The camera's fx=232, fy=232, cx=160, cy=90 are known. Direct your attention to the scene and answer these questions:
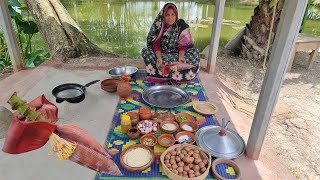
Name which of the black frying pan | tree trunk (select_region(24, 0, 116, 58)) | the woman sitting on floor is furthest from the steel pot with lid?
tree trunk (select_region(24, 0, 116, 58))

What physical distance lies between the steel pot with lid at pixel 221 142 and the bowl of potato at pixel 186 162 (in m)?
0.18

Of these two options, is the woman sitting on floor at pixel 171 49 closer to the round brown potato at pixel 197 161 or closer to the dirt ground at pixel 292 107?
the dirt ground at pixel 292 107

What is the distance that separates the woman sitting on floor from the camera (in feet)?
11.5

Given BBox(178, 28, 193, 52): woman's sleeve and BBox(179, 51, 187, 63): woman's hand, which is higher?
BBox(178, 28, 193, 52): woman's sleeve

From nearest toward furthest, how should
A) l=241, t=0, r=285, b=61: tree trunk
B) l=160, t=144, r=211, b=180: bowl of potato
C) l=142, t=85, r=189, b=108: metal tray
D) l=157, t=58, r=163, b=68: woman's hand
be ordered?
l=160, t=144, r=211, b=180: bowl of potato < l=142, t=85, r=189, b=108: metal tray < l=157, t=58, r=163, b=68: woman's hand < l=241, t=0, r=285, b=61: tree trunk

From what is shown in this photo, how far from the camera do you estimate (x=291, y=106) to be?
3525mm

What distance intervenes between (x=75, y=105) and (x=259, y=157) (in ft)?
7.29

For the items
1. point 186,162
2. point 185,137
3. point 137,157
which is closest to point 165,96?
point 185,137

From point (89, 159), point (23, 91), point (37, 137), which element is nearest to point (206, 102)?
point (89, 159)

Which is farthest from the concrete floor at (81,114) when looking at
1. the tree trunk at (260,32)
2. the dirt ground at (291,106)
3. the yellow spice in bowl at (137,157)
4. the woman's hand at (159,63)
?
the tree trunk at (260,32)

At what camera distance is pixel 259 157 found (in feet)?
7.60

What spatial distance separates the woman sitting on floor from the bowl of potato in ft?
5.26

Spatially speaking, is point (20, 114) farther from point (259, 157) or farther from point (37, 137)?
point (259, 157)

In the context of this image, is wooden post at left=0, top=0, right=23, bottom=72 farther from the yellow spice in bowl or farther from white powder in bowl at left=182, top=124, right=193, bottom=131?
white powder in bowl at left=182, top=124, right=193, bottom=131
